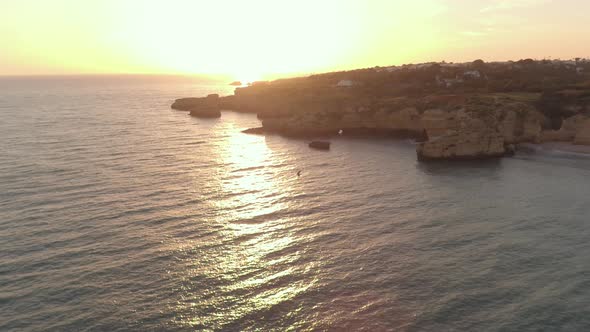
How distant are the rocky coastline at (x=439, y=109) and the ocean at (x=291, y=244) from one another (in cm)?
699

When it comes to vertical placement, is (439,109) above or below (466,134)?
above

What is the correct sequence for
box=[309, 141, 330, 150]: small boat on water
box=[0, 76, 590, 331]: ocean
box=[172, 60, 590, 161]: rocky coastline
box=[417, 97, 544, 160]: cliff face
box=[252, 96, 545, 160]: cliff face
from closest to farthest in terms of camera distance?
box=[0, 76, 590, 331]: ocean < box=[417, 97, 544, 160]: cliff face < box=[252, 96, 545, 160]: cliff face < box=[172, 60, 590, 161]: rocky coastline < box=[309, 141, 330, 150]: small boat on water

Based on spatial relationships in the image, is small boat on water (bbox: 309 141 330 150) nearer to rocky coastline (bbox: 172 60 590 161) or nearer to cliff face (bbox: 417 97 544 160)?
rocky coastline (bbox: 172 60 590 161)

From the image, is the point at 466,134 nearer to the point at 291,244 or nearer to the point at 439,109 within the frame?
the point at 439,109

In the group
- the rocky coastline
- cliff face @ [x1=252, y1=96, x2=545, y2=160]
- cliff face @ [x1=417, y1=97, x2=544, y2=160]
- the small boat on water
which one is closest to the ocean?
cliff face @ [x1=417, y1=97, x2=544, y2=160]

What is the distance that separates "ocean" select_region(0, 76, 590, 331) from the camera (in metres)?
28.7

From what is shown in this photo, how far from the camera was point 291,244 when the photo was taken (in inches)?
1560

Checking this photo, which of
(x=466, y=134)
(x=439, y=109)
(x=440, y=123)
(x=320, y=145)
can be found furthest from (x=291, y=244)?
(x=439, y=109)

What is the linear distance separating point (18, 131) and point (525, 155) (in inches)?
4539

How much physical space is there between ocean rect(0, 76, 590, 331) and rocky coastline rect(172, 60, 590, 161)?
699 cm

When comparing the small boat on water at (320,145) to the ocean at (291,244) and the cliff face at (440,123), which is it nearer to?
the ocean at (291,244)

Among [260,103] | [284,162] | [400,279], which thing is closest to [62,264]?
[400,279]

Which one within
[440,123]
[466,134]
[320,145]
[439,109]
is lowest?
[320,145]

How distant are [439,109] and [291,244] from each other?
194 ft
